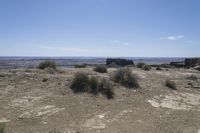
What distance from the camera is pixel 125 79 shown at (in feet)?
58.3

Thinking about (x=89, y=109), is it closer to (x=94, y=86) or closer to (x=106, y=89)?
(x=106, y=89)

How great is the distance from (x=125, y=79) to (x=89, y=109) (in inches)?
264

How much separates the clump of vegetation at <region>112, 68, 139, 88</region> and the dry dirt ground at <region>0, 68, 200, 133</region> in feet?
3.06

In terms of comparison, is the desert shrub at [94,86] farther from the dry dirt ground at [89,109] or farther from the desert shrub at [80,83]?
the dry dirt ground at [89,109]

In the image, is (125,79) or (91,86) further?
(125,79)

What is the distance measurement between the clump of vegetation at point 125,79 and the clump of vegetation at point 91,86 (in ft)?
8.42

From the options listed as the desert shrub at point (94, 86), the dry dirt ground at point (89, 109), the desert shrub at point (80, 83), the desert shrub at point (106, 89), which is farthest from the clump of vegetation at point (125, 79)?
the desert shrub at point (80, 83)

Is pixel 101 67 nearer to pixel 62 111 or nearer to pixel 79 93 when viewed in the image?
pixel 79 93

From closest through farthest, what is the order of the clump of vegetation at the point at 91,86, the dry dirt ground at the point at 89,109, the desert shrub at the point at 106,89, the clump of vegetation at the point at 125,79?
the dry dirt ground at the point at 89,109 → the desert shrub at the point at 106,89 → the clump of vegetation at the point at 91,86 → the clump of vegetation at the point at 125,79

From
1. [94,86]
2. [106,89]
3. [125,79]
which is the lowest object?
[106,89]

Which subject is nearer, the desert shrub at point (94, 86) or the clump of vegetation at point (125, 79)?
the desert shrub at point (94, 86)

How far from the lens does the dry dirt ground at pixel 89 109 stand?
366 inches

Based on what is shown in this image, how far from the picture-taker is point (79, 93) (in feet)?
46.3

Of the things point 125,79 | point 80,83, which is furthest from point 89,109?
point 125,79
